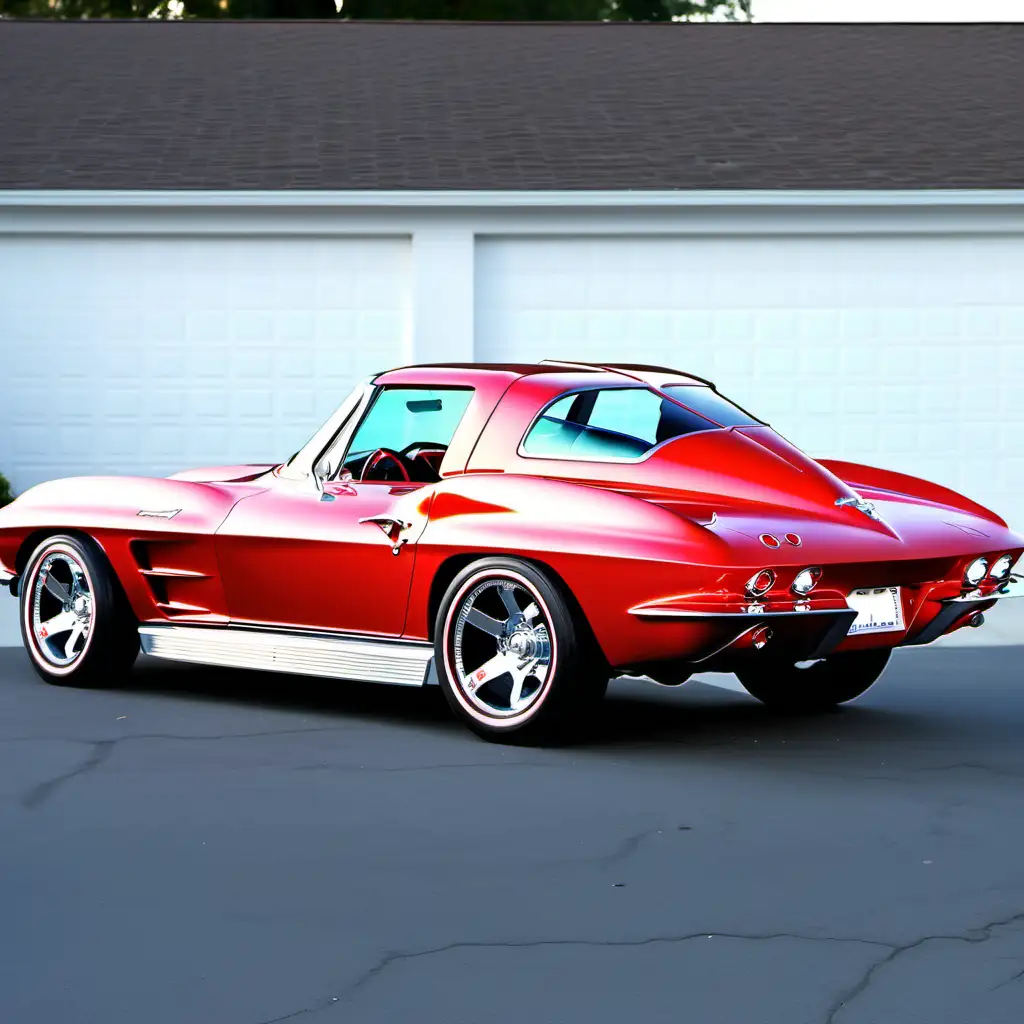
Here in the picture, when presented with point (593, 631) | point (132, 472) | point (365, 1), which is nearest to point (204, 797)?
point (593, 631)

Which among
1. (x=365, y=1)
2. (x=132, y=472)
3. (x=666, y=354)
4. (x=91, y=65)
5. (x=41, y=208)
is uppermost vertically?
(x=365, y=1)

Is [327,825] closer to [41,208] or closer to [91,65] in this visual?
[41,208]

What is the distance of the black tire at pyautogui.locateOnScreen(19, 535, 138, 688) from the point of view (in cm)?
870

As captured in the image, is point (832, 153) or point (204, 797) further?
point (832, 153)

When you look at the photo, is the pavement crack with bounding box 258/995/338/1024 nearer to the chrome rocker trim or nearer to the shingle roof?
the chrome rocker trim

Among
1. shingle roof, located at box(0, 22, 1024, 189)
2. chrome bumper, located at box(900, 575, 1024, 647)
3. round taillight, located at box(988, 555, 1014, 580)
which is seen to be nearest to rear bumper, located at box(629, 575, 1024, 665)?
chrome bumper, located at box(900, 575, 1024, 647)

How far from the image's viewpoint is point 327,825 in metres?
6.04

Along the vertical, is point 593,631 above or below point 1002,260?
below

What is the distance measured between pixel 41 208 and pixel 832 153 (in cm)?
670

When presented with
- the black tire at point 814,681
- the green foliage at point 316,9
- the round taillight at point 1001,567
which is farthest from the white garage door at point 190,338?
the green foliage at point 316,9

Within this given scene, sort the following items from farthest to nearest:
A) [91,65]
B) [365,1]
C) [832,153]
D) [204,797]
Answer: [365,1] → [91,65] → [832,153] → [204,797]

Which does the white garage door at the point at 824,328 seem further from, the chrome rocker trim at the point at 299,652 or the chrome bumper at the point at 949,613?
the chrome bumper at the point at 949,613

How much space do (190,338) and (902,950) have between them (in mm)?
11426

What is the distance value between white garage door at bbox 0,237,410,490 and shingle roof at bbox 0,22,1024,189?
614 millimetres
